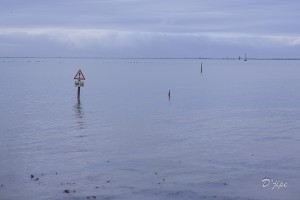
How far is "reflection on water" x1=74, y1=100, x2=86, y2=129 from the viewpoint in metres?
34.4

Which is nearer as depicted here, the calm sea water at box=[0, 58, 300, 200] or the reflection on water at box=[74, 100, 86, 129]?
the calm sea water at box=[0, 58, 300, 200]

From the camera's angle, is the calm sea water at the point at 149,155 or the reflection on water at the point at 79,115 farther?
the reflection on water at the point at 79,115

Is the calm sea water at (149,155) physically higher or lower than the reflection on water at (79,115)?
lower

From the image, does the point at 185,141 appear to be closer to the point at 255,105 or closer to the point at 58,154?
the point at 58,154

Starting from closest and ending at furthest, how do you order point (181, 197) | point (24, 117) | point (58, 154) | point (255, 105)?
point (181, 197) < point (58, 154) < point (24, 117) < point (255, 105)

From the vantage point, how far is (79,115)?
4088 cm

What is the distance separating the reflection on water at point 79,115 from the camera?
34406mm

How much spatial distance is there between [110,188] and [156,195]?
182 cm

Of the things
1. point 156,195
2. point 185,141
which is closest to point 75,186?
point 156,195

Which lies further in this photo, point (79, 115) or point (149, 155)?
point (79, 115)

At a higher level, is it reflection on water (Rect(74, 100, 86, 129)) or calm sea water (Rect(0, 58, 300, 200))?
reflection on water (Rect(74, 100, 86, 129))

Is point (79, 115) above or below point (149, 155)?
above

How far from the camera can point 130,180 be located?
18750mm

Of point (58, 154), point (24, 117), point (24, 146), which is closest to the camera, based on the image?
point (58, 154)
